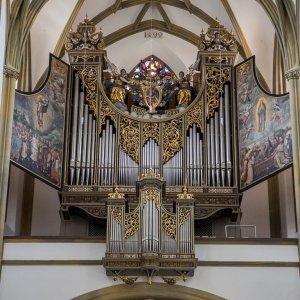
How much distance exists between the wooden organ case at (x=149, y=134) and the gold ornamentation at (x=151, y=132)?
0.08 feet

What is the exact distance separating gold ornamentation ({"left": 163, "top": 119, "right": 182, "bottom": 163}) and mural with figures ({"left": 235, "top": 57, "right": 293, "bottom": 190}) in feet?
4.61

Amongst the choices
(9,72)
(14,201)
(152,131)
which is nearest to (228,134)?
(152,131)

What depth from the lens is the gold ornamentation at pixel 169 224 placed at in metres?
17.2

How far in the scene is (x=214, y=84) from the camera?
67.4 feet

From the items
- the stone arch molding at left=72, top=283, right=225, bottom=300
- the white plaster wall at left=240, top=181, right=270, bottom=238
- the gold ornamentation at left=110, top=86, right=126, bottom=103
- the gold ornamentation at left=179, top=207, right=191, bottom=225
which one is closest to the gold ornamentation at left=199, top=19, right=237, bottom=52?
the gold ornamentation at left=110, top=86, right=126, bottom=103

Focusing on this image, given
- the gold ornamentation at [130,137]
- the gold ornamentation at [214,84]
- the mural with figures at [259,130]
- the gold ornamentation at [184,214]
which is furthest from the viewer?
the gold ornamentation at [214,84]

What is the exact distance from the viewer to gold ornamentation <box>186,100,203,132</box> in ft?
66.0

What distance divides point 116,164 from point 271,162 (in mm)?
3522

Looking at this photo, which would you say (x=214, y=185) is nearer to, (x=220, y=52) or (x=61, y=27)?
(x=220, y=52)

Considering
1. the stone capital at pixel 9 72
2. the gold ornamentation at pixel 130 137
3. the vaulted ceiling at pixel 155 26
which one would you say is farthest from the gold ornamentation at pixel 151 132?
the vaulted ceiling at pixel 155 26

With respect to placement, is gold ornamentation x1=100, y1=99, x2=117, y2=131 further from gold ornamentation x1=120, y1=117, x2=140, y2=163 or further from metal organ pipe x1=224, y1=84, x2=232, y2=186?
metal organ pipe x1=224, y1=84, x2=232, y2=186

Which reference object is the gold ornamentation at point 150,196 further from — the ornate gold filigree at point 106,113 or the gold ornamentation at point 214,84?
the gold ornamentation at point 214,84

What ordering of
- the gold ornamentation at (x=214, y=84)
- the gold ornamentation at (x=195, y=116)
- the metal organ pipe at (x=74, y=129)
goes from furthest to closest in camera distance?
the gold ornamentation at (x=214, y=84), the gold ornamentation at (x=195, y=116), the metal organ pipe at (x=74, y=129)

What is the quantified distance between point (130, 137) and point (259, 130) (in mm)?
2976
